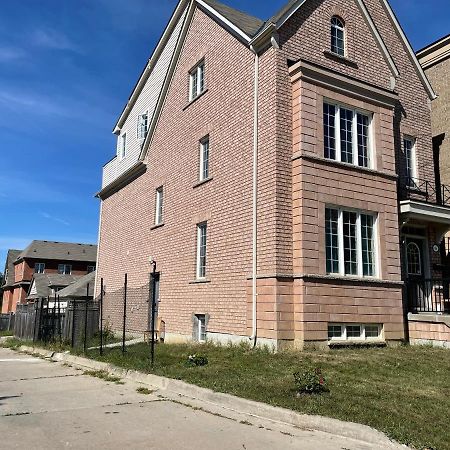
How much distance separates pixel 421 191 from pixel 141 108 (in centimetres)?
1362

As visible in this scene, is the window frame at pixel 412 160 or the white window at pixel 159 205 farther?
the white window at pixel 159 205

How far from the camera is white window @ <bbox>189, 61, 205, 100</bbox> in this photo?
55.9 feet

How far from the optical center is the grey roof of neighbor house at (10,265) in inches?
2571

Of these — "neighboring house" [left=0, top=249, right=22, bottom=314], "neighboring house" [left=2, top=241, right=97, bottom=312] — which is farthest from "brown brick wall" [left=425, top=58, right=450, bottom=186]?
"neighboring house" [left=0, top=249, right=22, bottom=314]

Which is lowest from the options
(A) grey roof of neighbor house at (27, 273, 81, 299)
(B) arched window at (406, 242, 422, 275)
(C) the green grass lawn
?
(C) the green grass lawn

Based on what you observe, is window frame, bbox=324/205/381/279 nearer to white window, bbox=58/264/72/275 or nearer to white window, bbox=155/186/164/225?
white window, bbox=155/186/164/225

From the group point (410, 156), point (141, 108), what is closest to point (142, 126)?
point (141, 108)

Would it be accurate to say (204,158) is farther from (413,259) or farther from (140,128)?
(140,128)

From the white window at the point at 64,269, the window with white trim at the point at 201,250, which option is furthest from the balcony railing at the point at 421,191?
the white window at the point at 64,269

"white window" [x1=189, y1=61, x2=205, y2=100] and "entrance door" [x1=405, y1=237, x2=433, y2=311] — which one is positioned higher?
"white window" [x1=189, y1=61, x2=205, y2=100]

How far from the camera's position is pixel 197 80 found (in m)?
17.3

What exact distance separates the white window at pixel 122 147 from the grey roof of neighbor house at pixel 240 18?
9.48m

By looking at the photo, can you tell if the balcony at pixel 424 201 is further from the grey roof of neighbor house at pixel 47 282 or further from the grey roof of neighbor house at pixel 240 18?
the grey roof of neighbor house at pixel 47 282

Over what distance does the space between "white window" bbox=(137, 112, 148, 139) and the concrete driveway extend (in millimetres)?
15502
